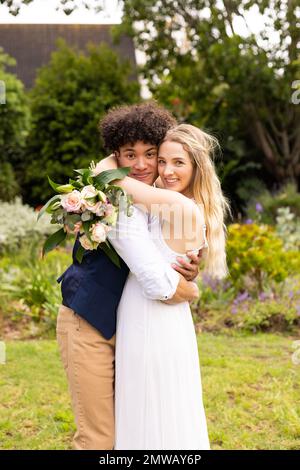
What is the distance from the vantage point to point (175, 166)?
295cm

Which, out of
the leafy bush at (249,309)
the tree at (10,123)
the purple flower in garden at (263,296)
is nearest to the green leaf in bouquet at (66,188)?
the leafy bush at (249,309)

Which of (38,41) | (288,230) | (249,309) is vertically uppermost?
(38,41)

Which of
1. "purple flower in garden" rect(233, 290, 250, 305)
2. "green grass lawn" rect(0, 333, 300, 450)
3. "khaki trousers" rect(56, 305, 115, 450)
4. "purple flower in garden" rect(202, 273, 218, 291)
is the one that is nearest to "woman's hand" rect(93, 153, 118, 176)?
"khaki trousers" rect(56, 305, 115, 450)

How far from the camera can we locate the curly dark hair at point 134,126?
296 cm

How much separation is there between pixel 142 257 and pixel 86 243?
0.23 meters

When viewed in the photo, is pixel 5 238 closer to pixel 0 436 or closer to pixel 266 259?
pixel 266 259

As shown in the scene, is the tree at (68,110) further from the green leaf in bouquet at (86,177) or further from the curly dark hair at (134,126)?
the green leaf in bouquet at (86,177)

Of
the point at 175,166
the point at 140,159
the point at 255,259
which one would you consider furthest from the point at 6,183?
the point at 175,166

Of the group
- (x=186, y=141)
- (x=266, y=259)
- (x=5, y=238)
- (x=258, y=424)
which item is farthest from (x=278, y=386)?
(x=5, y=238)

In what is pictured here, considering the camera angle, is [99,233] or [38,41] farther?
[38,41]

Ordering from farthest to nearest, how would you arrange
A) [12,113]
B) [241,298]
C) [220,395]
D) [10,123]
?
[10,123] < [12,113] < [241,298] < [220,395]

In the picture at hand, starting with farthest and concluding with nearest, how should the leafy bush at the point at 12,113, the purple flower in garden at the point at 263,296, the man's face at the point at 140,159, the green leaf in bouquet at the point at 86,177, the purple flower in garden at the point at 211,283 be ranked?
the leafy bush at the point at 12,113 < the purple flower in garden at the point at 211,283 < the purple flower in garden at the point at 263,296 < the man's face at the point at 140,159 < the green leaf in bouquet at the point at 86,177

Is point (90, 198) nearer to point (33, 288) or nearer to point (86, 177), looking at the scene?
point (86, 177)

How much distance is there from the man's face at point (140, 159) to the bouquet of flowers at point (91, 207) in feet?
0.65
